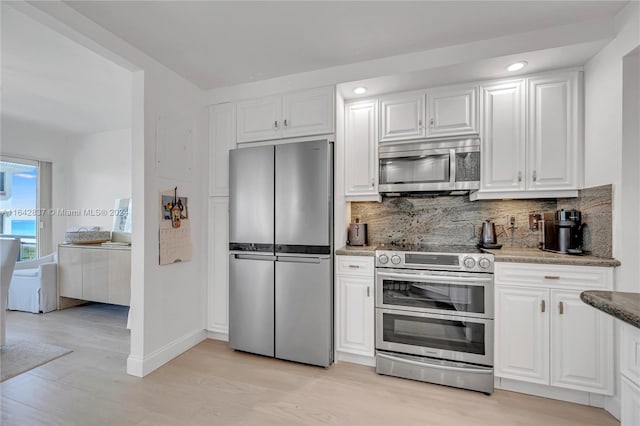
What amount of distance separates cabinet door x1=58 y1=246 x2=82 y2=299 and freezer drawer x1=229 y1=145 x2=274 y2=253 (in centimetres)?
270

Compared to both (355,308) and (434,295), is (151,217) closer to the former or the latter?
(355,308)

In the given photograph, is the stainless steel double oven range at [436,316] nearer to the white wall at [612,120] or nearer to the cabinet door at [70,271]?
the white wall at [612,120]

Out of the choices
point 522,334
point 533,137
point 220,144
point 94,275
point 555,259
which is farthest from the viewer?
point 94,275

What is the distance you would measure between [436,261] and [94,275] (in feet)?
13.9

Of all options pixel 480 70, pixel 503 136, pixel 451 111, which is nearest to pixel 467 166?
pixel 503 136

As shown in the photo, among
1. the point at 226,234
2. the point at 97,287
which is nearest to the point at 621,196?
the point at 226,234

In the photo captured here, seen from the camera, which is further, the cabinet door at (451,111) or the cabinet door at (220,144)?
the cabinet door at (220,144)

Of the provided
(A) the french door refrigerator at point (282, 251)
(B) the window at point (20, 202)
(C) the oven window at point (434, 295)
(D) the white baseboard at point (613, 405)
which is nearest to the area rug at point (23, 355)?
(A) the french door refrigerator at point (282, 251)

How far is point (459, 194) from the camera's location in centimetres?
277

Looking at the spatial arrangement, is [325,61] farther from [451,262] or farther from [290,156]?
[451,262]

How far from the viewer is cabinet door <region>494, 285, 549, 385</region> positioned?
2072 mm

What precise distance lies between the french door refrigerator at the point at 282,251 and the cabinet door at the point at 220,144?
18 cm

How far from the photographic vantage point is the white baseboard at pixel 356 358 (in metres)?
2.56

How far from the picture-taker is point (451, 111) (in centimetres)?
252
